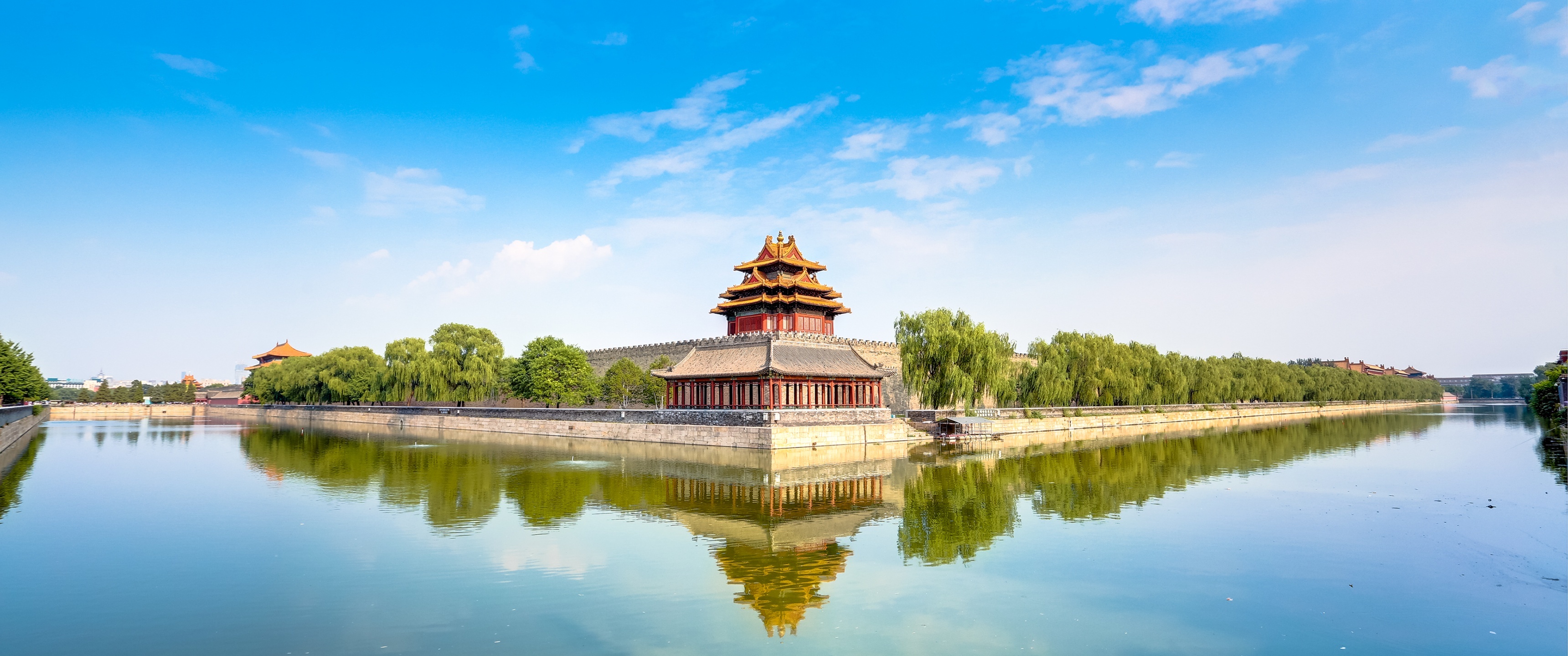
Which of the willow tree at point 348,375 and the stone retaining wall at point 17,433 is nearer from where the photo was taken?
the stone retaining wall at point 17,433

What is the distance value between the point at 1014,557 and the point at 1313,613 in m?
4.00

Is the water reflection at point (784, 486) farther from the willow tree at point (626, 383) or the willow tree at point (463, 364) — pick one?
the willow tree at point (463, 364)

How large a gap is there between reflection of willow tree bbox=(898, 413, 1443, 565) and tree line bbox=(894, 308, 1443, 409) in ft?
22.8

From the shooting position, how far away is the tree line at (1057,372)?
124ft

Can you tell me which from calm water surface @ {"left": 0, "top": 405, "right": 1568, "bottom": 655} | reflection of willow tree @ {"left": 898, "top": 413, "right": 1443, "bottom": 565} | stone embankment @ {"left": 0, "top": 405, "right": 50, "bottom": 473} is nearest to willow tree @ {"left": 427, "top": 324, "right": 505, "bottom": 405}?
stone embankment @ {"left": 0, "top": 405, "right": 50, "bottom": 473}

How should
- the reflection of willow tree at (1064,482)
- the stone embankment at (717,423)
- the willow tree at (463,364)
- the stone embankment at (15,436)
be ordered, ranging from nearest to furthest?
the reflection of willow tree at (1064,482)
the stone embankment at (15,436)
the stone embankment at (717,423)
the willow tree at (463,364)

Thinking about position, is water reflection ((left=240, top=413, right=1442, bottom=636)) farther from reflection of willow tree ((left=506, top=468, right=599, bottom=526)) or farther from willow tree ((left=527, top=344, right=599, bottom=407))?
willow tree ((left=527, top=344, right=599, bottom=407))

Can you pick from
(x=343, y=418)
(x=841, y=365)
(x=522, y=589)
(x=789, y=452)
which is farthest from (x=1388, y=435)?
(x=343, y=418)

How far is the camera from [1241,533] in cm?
1398

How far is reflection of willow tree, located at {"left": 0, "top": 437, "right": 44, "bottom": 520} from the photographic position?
17359 mm

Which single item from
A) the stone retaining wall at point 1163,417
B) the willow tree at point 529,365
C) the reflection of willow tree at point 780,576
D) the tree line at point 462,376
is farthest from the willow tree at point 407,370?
the reflection of willow tree at point 780,576

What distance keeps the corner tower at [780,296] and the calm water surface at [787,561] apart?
20933mm

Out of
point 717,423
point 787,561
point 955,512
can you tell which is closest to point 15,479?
point 717,423

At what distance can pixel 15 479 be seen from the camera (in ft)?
71.8
